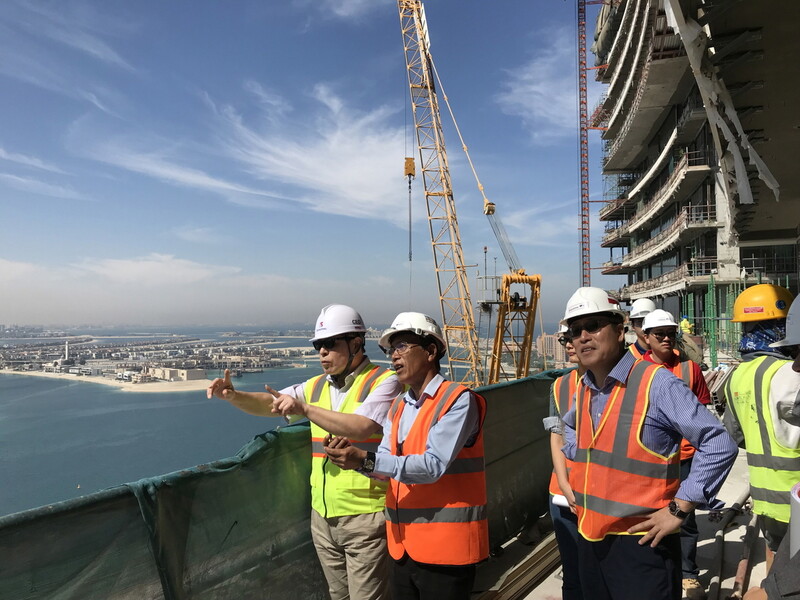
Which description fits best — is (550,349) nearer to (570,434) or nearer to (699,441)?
(570,434)

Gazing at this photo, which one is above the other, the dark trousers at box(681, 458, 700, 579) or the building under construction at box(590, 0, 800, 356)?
the building under construction at box(590, 0, 800, 356)

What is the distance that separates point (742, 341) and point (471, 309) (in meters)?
42.2

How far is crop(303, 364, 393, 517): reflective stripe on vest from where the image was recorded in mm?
2521

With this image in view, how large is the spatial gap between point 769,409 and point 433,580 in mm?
1913

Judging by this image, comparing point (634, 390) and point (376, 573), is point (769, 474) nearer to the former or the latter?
point (634, 390)

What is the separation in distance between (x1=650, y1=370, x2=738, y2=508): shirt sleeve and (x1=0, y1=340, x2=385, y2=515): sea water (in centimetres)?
2871

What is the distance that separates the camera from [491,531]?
164 inches

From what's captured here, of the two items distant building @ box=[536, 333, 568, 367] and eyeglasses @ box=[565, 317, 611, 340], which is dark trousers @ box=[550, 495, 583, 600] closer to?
eyeglasses @ box=[565, 317, 611, 340]

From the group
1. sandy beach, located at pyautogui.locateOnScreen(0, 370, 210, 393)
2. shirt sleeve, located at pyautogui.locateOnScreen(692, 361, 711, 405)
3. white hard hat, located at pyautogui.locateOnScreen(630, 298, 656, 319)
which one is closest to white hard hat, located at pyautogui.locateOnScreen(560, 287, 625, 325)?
shirt sleeve, located at pyautogui.locateOnScreen(692, 361, 711, 405)

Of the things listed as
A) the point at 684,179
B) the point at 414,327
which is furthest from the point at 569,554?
the point at 684,179

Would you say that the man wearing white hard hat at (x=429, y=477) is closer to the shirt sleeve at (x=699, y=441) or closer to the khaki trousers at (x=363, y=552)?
the khaki trousers at (x=363, y=552)

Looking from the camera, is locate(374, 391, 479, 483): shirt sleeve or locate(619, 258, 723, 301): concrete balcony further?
locate(619, 258, 723, 301): concrete balcony

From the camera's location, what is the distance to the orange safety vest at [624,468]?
2.05 meters

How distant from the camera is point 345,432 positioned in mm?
2352
